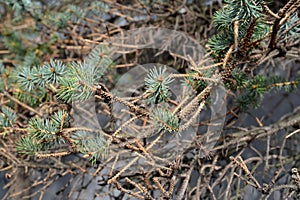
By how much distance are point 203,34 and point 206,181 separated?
1.66 ft

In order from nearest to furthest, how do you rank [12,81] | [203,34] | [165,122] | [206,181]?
[165,122], [206,181], [12,81], [203,34]

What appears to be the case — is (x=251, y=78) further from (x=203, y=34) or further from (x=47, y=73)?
(x=47, y=73)

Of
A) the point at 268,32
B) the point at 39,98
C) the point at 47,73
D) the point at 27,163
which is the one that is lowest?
the point at 27,163

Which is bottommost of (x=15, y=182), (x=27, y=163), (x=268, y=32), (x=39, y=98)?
(x=15, y=182)

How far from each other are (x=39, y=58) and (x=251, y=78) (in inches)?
25.1

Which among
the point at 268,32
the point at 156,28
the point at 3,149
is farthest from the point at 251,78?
the point at 3,149

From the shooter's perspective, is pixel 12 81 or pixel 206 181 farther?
pixel 12 81

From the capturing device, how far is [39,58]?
134cm

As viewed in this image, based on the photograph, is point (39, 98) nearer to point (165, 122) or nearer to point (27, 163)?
point (27, 163)

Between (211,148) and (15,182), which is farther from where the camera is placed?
(15,182)

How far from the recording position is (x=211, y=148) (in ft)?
3.36

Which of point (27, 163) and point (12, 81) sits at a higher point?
point (12, 81)

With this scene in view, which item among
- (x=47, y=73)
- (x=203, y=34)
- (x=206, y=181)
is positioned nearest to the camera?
(x=47, y=73)

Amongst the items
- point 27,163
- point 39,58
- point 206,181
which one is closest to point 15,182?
point 27,163
